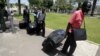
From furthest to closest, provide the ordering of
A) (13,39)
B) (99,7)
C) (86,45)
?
(99,7) → (13,39) → (86,45)

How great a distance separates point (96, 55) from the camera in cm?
798

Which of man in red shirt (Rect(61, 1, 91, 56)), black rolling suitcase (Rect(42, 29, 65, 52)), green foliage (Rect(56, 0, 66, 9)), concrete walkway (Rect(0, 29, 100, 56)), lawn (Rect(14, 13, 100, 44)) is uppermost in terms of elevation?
man in red shirt (Rect(61, 1, 91, 56))

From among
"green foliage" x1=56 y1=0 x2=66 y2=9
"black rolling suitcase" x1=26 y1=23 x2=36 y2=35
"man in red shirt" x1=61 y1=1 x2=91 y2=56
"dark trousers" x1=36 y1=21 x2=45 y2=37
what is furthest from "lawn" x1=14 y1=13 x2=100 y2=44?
"green foliage" x1=56 y1=0 x2=66 y2=9

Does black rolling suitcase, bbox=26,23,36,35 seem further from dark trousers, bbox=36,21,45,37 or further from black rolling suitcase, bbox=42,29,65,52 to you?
black rolling suitcase, bbox=42,29,65,52

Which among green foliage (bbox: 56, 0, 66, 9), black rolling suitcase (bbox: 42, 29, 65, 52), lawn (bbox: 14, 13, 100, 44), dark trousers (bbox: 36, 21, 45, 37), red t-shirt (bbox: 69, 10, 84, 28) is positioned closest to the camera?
red t-shirt (bbox: 69, 10, 84, 28)

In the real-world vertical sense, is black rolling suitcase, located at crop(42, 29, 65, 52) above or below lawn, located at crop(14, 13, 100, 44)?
above

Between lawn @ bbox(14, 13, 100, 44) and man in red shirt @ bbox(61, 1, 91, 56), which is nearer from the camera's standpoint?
man in red shirt @ bbox(61, 1, 91, 56)

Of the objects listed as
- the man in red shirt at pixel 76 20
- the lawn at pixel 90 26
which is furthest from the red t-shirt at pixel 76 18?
the lawn at pixel 90 26

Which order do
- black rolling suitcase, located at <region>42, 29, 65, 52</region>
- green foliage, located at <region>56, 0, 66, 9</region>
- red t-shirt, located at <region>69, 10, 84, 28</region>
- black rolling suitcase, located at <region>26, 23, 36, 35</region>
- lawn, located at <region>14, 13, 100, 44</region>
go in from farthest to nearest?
1. green foliage, located at <region>56, 0, 66, 9</region>
2. black rolling suitcase, located at <region>26, 23, 36, 35</region>
3. lawn, located at <region>14, 13, 100, 44</region>
4. black rolling suitcase, located at <region>42, 29, 65, 52</region>
5. red t-shirt, located at <region>69, 10, 84, 28</region>

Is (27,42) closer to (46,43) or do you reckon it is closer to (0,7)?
(46,43)

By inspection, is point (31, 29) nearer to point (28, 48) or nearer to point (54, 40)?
point (28, 48)

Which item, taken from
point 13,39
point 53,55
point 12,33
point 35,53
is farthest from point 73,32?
point 12,33

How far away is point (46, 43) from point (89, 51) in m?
1.76

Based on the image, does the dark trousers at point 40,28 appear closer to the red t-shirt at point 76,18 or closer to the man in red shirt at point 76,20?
the man in red shirt at point 76,20
